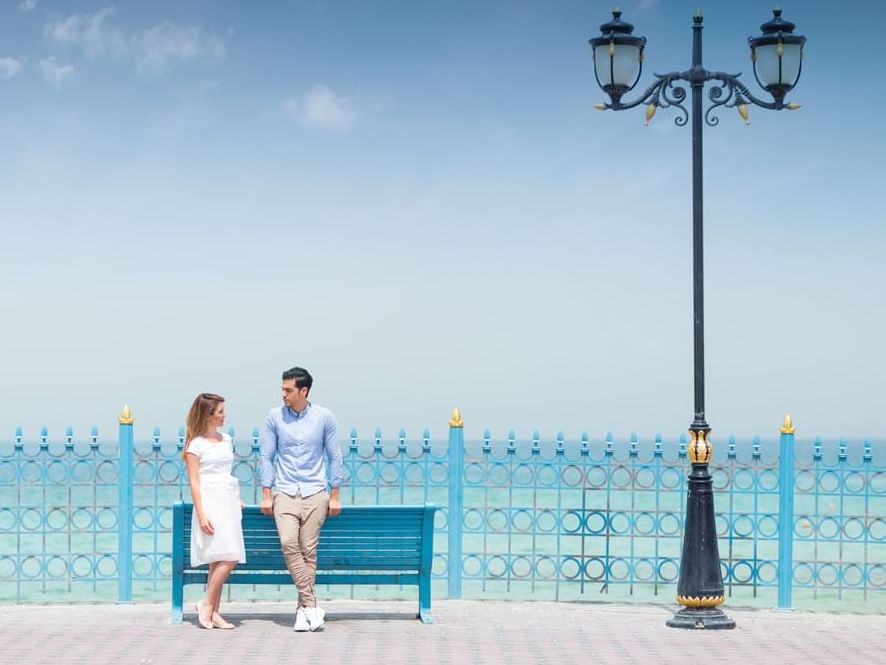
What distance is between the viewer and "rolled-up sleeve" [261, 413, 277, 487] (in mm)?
10297

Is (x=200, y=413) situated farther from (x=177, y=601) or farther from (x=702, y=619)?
(x=702, y=619)

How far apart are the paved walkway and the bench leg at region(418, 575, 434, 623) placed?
0.07 metres

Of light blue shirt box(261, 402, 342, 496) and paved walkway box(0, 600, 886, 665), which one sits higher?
light blue shirt box(261, 402, 342, 496)

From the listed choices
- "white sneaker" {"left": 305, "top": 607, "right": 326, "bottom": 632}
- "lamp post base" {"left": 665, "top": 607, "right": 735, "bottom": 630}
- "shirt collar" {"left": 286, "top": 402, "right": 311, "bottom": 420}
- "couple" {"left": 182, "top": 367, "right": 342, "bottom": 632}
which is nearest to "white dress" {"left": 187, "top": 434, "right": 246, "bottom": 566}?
"couple" {"left": 182, "top": 367, "right": 342, "bottom": 632}

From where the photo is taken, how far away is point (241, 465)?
12453mm

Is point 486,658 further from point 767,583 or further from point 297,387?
point 767,583

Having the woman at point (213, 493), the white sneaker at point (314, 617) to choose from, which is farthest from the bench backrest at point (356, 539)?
the white sneaker at point (314, 617)

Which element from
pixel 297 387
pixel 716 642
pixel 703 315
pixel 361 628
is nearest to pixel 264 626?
pixel 361 628

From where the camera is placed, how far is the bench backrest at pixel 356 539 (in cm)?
1060

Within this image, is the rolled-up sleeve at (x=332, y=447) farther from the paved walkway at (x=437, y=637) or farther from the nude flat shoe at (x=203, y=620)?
the nude flat shoe at (x=203, y=620)

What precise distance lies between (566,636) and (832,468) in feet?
10.9

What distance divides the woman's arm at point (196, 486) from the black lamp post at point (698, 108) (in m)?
3.78

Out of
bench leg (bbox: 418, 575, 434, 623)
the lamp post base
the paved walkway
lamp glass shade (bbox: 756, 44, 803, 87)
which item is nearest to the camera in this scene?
the paved walkway

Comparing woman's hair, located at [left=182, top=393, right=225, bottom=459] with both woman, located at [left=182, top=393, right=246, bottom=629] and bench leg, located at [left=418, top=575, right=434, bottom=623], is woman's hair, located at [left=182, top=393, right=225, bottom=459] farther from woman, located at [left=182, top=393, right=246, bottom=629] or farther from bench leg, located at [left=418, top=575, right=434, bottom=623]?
bench leg, located at [left=418, top=575, right=434, bottom=623]
